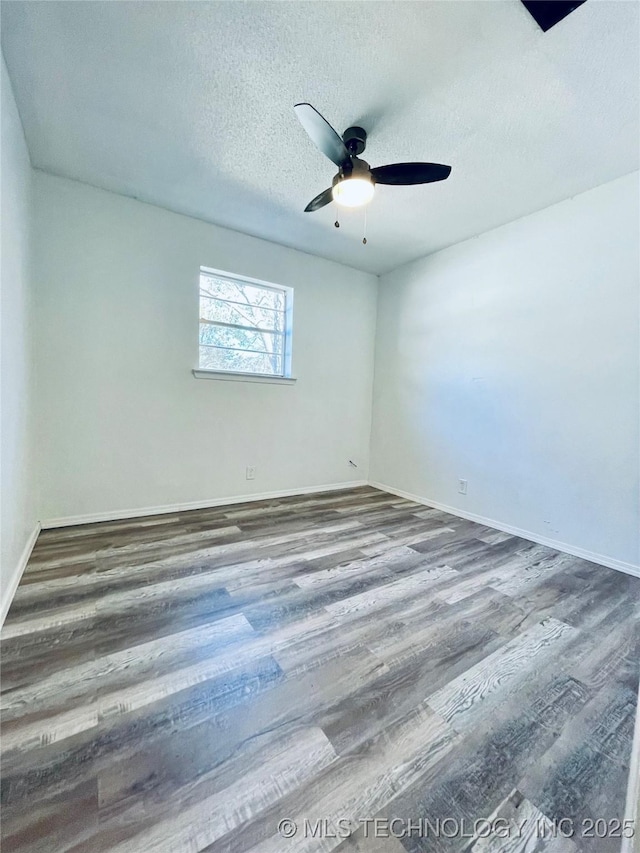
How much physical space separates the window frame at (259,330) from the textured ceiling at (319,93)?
2.30ft

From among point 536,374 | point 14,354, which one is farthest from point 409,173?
point 14,354

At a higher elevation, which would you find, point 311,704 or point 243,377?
point 243,377

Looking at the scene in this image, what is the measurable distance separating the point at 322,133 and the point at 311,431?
2.59m

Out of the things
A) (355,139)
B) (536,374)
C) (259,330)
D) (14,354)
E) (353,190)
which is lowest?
(14,354)

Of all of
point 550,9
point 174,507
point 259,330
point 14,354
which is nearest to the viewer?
point 550,9

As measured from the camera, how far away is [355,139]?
6.14 ft

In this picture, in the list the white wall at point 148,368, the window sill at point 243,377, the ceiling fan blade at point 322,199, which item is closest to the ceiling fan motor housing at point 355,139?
the ceiling fan blade at point 322,199

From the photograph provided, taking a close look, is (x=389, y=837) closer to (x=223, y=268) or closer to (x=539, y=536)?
(x=539, y=536)

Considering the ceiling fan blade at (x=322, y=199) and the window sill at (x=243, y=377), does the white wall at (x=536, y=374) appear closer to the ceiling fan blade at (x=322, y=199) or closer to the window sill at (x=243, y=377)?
the window sill at (x=243, y=377)

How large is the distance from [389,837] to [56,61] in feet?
10.4

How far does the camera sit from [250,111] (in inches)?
70.2

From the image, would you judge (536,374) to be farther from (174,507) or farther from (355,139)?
(174,507)

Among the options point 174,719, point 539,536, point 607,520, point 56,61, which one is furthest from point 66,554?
point 607,520

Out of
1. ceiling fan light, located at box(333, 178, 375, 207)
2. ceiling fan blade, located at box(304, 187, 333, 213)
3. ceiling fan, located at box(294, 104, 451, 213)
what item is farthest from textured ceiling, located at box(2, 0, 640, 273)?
ceiling fan light, located at box(333, 178, 375, 207)
